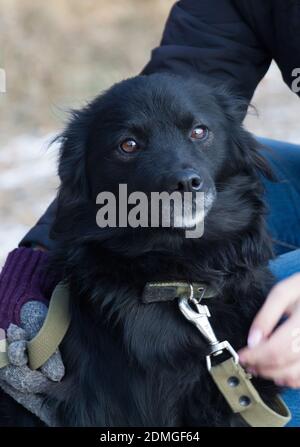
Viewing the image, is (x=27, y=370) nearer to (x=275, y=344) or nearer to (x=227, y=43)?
(x=275, y=344)

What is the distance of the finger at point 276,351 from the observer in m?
1.79

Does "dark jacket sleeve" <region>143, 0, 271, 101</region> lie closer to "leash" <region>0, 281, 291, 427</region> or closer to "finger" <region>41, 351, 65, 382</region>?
"leash" <region>0, 281, 291, 427</region>

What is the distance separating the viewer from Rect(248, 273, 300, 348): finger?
180cm

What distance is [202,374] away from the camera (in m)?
1.83

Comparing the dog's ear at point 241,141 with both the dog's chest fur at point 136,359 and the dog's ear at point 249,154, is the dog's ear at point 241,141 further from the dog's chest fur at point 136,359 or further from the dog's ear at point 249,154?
the dog's chest fur at point 136,359

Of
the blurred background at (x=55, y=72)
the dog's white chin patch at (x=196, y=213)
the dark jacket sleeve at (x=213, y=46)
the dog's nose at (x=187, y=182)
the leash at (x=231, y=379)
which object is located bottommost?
the leash at (x=231, y=379)

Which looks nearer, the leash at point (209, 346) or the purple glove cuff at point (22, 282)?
the leash at point (209, 346)

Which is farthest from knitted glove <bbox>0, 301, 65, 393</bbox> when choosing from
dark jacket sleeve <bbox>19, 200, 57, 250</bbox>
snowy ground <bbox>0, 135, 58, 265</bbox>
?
snowy ground <bbox>0, 135, 58, 265</bbox>

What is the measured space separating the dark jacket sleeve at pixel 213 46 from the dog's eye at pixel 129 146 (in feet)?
1.90

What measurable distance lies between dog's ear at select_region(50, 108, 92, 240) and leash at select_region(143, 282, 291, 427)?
0.98 ft

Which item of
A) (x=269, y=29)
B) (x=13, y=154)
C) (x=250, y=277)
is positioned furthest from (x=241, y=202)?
(x=13, y=154)

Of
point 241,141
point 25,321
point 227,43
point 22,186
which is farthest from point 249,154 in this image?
point 22,186

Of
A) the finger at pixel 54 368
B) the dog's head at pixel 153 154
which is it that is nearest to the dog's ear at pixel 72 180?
the dog's head at pixel 153 154

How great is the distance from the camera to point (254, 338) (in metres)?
1.80
